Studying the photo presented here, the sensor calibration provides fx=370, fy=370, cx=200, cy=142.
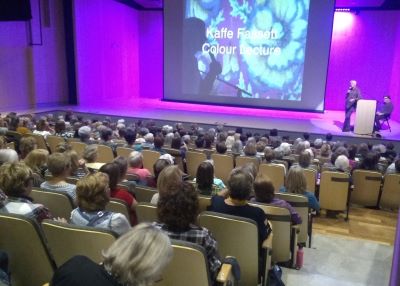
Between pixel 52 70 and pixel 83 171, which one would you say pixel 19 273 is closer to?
pixel 83 171

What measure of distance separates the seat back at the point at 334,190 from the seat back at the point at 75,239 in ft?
11.4

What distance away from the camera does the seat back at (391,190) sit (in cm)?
493

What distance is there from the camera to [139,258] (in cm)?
127

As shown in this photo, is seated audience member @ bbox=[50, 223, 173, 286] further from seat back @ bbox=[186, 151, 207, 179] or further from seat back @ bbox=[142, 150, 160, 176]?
seat back @ bbox=[186, 151, 207, 179]

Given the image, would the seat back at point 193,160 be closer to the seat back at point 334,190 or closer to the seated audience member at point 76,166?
the seat back at point 334,190

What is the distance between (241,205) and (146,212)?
674mm

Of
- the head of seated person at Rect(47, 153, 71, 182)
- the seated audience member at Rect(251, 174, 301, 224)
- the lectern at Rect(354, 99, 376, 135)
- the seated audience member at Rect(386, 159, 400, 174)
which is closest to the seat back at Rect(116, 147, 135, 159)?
the head of seated person at Rect(47, 153, 71, 182)

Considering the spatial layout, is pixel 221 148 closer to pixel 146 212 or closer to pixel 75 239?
pixel 146 212

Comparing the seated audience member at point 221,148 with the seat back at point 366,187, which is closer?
the seat back at point 366,187

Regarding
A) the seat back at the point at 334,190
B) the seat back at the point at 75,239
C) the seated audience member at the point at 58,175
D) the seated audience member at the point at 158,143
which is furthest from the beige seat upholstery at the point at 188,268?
the seated audience member at the point at 158,143

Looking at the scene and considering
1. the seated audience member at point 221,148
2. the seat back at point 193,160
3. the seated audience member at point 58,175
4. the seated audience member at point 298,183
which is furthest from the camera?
the seated audience member at point 221,148

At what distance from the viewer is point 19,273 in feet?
7.07

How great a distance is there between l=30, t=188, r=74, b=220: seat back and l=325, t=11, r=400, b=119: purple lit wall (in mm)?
12712

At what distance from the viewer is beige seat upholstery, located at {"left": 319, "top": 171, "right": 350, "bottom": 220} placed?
4.66 meters
